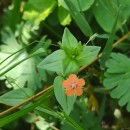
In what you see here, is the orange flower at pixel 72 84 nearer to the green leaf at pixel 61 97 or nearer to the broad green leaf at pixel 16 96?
the green leaf at pixel 61 97

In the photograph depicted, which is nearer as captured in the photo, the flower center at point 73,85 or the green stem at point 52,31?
the flower center at point 73,85

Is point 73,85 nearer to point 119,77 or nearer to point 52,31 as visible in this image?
point 119,77

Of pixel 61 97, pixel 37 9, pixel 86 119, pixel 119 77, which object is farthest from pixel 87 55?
pixel 37 9

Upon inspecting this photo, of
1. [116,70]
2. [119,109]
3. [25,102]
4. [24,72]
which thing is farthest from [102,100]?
[25,102]

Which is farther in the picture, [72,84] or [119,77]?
[119,77]

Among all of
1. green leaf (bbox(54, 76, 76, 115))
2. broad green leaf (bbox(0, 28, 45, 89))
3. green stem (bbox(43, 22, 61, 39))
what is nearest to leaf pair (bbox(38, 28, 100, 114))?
green leaf (bbox(54, 76, 76, 115))

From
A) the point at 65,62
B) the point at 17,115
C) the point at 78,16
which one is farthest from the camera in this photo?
the point at 78,16

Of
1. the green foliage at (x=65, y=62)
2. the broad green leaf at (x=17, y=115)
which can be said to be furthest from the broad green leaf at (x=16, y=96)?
the broad green leaf at (x=17, y=115)
